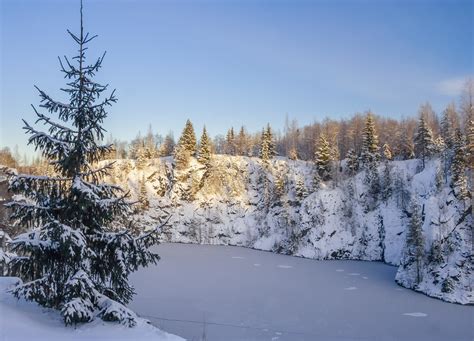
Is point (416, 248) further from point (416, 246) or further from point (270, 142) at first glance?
point (270, 142)

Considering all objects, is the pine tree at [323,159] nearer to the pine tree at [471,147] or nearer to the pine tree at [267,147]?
the pine tree at [267,147]

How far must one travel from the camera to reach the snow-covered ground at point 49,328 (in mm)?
6598

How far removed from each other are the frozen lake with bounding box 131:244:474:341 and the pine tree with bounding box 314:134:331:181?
21.9 metres

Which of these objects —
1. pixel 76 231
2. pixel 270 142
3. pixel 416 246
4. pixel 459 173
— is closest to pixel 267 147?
pixel 270 142

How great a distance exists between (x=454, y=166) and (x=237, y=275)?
2843cm

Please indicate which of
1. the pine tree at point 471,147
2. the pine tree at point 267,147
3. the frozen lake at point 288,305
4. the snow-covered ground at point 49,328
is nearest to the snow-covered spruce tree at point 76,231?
the snow-covered ground at point 49,328

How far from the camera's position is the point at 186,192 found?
229 feet

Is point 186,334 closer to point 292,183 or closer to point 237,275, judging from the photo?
point 237,275

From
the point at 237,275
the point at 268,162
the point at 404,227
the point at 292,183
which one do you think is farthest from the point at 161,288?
the point at 268,162

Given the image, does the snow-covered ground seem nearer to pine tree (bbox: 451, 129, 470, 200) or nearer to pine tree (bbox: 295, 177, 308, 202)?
pine tree (bbox: 451, 129, 470, 200)

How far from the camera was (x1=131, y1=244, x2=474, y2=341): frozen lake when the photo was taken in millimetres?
21594

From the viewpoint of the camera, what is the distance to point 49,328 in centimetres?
707

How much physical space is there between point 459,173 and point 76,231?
44.4m

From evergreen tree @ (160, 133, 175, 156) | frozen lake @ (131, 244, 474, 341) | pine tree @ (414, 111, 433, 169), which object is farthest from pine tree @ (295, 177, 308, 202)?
evergreen tree @ (160, 133, 175, 156)
